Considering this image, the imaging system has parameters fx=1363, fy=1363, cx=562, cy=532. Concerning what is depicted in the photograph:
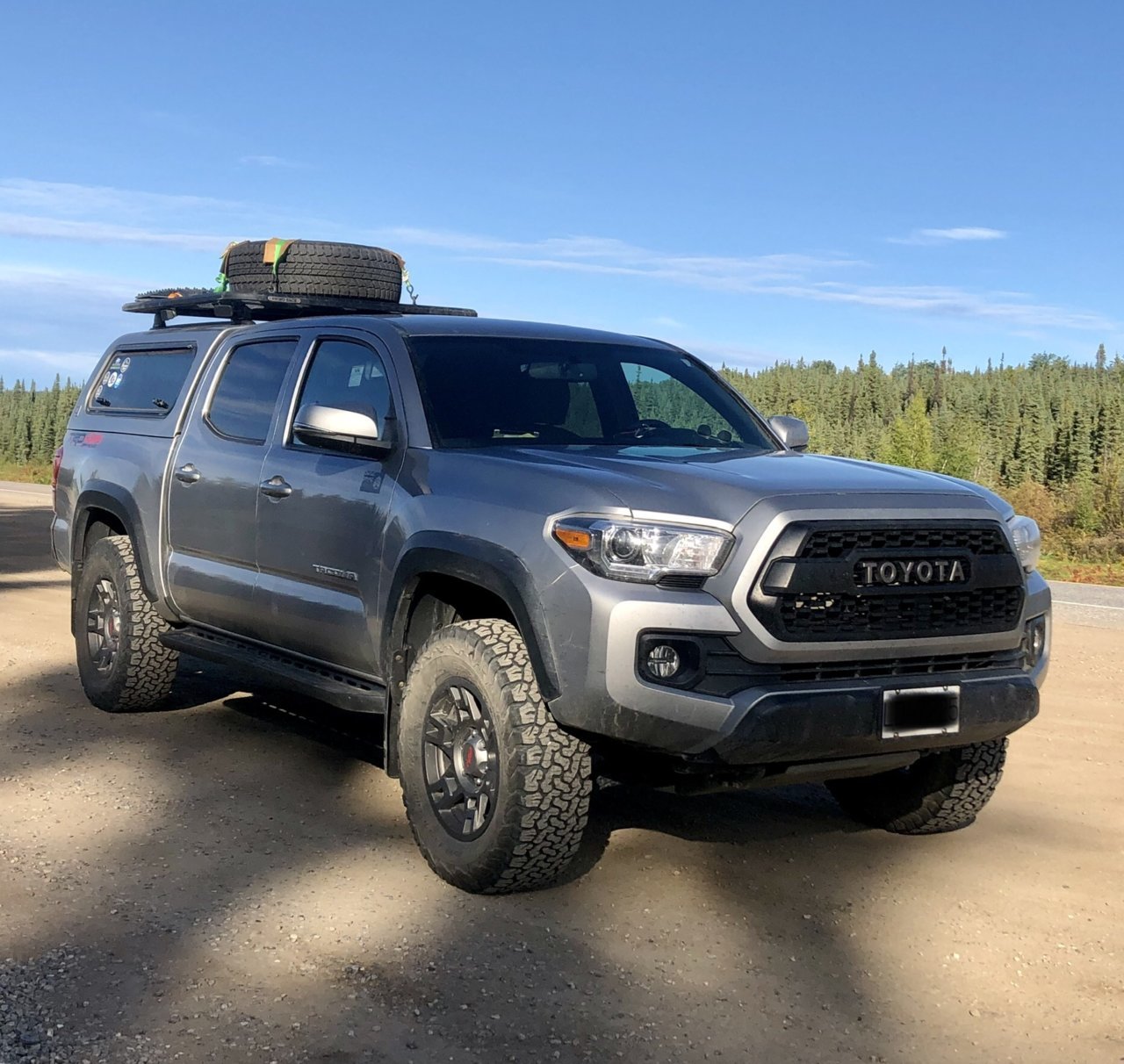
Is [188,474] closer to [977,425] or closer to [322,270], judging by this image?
[322,270]

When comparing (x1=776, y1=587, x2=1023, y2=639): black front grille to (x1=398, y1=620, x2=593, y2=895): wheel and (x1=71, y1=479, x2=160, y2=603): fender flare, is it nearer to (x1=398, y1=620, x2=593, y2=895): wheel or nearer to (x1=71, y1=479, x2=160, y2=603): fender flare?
(x1=398, y1=620, x2=593, y2=895): wheel

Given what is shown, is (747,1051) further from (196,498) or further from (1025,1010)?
(196,498)

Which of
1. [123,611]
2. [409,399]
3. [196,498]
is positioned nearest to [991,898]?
[409,399]

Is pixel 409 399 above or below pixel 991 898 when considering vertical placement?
above

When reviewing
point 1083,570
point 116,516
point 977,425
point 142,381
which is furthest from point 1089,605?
point 977,425

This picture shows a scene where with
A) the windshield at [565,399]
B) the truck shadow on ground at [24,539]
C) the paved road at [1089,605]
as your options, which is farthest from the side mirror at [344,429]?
the truck shadow on ground at [24,539]

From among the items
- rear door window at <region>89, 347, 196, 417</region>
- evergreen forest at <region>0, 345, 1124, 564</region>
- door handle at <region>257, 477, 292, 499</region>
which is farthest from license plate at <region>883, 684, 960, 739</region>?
evergreen forest at <region>0, 345, 1124, 564</region>

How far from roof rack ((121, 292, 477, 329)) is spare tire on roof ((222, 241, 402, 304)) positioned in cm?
25

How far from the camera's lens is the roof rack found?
705cm

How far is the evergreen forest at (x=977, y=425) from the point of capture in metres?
36.5

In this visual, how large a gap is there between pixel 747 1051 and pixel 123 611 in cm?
457

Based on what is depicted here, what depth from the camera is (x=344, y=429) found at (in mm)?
5141

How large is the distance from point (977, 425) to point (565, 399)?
4113 inches

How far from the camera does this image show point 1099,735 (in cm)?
734
